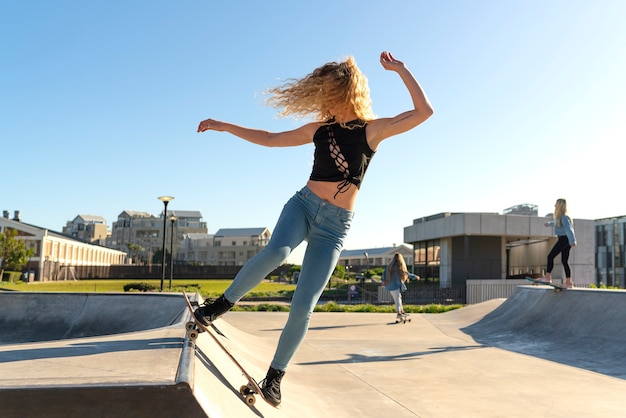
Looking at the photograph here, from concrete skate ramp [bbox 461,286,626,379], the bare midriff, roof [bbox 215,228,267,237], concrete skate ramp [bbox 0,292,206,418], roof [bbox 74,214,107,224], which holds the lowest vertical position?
concrete skate ramp [bbox 461,286,626,379]

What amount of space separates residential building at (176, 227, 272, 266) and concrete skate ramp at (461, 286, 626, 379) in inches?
4315

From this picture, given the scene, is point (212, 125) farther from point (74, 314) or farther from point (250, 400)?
point (74, 314)

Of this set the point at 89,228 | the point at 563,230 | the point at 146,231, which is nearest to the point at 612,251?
the point at 563,230

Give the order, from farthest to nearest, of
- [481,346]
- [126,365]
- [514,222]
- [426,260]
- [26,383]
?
1. [426,260]
2. [514,222]
3. [481,346]
4. [126,365]
5. [26,383]

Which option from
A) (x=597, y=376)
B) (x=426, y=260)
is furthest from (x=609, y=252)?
(x=597, y=376)

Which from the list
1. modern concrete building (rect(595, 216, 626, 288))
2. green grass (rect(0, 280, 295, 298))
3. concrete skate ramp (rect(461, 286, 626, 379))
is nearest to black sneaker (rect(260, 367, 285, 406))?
concrete skate ramp (rect(461, 286, 626, 379))

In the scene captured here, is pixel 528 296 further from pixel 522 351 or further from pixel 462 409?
pixel 462 409

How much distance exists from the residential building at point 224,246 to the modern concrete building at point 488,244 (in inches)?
3411

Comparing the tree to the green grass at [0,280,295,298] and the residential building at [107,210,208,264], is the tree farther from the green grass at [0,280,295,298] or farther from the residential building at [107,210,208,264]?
the residential building at [107,210,208,264]

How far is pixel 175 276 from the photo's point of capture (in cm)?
6794

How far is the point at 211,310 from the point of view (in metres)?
3.07

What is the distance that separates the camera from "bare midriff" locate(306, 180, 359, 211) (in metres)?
2.97

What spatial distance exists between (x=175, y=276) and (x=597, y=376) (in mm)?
66604

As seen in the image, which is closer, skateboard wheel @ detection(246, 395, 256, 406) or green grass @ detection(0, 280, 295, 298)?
skateboard wheel @ detection(246, 395, 256, 406)
